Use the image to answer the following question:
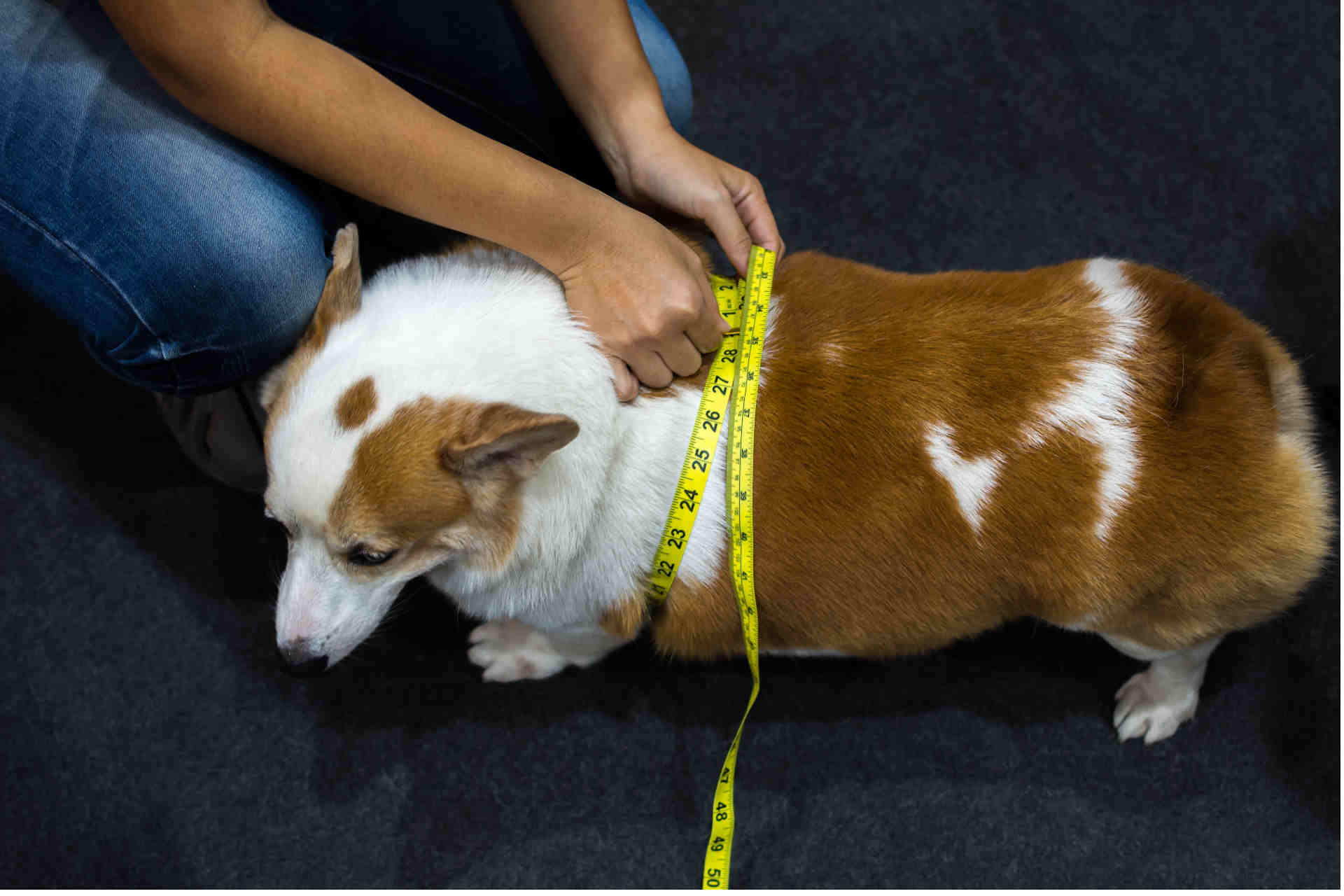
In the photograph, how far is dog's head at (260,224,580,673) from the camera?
1.13m

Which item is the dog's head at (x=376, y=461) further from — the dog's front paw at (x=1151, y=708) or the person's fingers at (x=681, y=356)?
the dog's front paw at (x=1151, y=708)

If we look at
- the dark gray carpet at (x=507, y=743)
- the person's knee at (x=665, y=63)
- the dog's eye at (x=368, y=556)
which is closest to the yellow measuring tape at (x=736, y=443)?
the dog's eye at (x=368, y=556)

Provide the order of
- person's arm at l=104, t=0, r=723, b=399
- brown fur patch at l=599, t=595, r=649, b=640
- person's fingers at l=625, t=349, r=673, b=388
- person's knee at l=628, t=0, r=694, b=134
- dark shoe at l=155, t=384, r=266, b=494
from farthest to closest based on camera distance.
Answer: dark shoe at l=155, t=384, r=266, b=494 → person's knee at l=628, t=0, r=694, b=134 → brown fur patch at l=599, t=595, r=649, b=640 → person's fingers at l=625, t=349, r=673, b=388 → person's arm at l=104, t=0, r=723, b=399

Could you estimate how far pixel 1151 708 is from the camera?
71.1 inches

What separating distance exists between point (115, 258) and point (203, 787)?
1108mm

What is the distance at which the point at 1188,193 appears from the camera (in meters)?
2.16

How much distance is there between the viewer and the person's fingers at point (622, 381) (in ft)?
4.07

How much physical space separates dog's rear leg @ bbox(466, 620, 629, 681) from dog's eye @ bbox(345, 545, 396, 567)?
0.55m

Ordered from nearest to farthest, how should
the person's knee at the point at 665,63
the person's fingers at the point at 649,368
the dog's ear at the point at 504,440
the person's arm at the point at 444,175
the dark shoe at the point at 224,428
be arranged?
the dog's ear at the point at 504,440 → the person's arm at the point at 444,175 → the person's fingers at the point at 649,368 → the person's knee at the point at 665,63 → the dark shoe at the point at 224,428

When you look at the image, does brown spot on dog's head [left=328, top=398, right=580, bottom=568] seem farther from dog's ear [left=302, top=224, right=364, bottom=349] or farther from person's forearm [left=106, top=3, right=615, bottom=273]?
person's forearm [left=106, top=3, right=615, bottom=273]

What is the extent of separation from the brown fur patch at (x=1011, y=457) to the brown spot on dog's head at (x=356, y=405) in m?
0.52

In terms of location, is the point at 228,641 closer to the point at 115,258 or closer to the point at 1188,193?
the point at 115,258

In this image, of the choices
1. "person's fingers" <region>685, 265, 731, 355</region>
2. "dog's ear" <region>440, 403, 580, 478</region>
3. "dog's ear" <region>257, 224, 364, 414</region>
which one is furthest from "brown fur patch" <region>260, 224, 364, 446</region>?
"person's fingers" <region>685, 265, 731, 355</region>

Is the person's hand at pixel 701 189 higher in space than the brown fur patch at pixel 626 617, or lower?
higher
